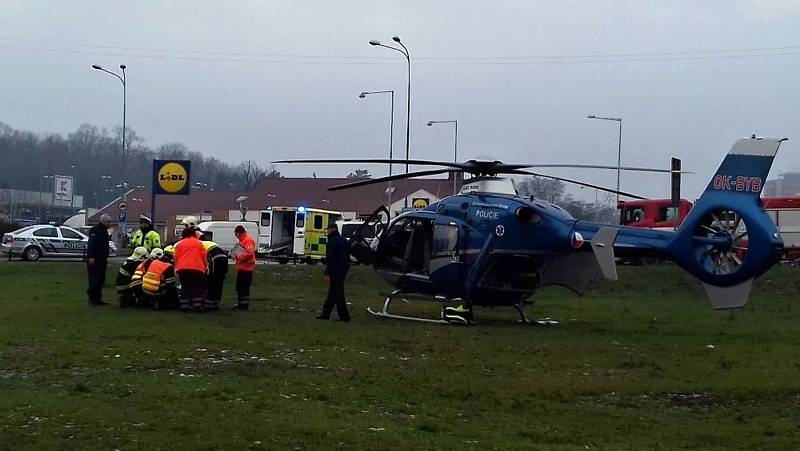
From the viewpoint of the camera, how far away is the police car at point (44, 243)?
1565 inches

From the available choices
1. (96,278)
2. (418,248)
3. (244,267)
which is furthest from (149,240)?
(418,248)

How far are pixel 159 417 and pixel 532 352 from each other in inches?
269

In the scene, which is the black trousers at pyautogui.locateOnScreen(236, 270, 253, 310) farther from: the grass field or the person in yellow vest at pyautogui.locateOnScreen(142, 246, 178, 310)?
the person in yellow vest at pyautogui.locateOnScreen(142, 246, 178, 310)

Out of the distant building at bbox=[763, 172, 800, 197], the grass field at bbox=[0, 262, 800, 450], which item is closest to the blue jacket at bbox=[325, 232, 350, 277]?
the grass field at bbox=[0, 262, 800, 450]

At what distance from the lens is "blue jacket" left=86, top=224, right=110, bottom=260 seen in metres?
19.2

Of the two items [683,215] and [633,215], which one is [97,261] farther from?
[633,215]

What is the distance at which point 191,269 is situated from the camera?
58.4 feet

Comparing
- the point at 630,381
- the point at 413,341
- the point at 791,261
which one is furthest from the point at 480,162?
the point at 791,261

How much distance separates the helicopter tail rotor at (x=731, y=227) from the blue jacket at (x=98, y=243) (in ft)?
36.3

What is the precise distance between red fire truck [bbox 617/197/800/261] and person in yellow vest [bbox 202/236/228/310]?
65.4 ft

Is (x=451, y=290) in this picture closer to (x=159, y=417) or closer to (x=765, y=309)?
(x=765, y=309)

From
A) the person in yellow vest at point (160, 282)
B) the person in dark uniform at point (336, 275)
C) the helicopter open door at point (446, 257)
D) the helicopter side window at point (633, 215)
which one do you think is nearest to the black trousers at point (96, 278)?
the person in yellow vest at point (160, 282)

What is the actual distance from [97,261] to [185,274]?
2451 millimetres

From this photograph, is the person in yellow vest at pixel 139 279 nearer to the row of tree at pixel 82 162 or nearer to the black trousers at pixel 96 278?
the black trousers at pixel 96 278
